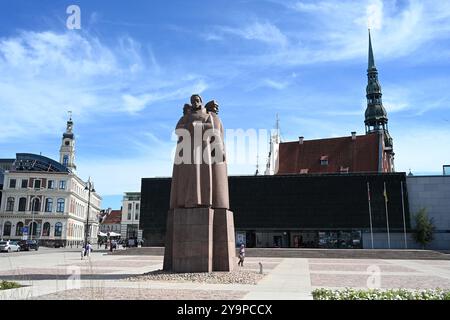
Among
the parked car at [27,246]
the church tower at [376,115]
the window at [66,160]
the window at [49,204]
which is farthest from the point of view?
the window at [66,160]

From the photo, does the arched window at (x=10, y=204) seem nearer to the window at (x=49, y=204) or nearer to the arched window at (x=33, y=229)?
the arched window at (x=33, y=229)

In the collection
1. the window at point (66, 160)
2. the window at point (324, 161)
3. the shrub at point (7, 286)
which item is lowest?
the shrub at point (7, 286)

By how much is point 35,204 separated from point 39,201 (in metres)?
0.93

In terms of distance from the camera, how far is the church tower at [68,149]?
101m

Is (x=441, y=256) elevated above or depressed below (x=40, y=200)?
below

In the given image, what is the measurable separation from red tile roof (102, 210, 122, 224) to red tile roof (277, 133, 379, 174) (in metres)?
85.3

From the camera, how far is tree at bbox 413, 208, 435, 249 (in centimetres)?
5469

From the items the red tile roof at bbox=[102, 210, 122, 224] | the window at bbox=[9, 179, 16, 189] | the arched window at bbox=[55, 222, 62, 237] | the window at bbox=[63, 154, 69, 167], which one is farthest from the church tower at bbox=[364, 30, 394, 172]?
the red tile roof at bbox=[102, 210, 122, 224]

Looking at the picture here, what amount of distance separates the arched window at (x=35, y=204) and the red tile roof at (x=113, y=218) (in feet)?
194

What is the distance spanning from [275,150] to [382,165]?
18.1 metres

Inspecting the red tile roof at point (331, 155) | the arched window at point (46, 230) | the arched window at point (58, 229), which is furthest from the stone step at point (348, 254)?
the arched window at point (46, 230)

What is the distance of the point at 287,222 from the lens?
59719 millimetres
